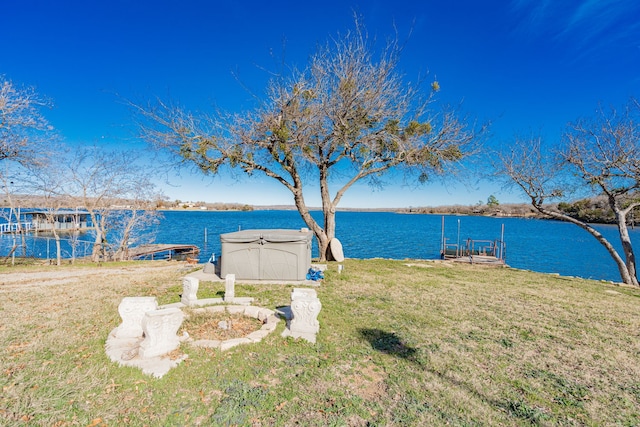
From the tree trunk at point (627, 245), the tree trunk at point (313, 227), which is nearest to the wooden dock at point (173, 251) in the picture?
the tree trunk at point (313, 227)

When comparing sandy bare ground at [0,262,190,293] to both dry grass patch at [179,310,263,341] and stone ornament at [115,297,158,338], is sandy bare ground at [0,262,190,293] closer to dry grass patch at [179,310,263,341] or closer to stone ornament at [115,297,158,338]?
dry grass patch at [179,310,263,341]

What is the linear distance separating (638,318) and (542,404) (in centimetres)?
543

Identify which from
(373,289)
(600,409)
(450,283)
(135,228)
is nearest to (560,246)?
(450,283)

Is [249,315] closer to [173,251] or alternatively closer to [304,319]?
[304,319]

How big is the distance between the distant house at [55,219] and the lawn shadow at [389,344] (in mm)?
17078

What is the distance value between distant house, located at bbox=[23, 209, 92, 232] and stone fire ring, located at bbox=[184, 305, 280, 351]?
14.1 meters

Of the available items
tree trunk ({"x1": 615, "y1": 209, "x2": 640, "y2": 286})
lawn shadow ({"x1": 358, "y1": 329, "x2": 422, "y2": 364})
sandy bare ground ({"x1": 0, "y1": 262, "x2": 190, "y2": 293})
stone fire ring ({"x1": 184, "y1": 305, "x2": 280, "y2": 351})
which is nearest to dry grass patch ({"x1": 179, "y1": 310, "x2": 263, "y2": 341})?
Answer: stone fire ring ({"x1": 184, "y1": 305, "x2": 280, "y2": 351})

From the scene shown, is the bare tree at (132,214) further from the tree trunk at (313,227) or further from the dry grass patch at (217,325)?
the dry grass patch at (217,325)

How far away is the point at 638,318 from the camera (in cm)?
645

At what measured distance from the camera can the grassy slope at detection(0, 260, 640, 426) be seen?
10.0ft

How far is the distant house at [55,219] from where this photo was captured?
17.7 metres

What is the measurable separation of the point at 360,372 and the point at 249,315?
9.45ft

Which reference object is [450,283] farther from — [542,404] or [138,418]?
[138,418]

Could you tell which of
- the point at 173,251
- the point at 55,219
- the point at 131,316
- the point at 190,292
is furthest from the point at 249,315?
the point at 173,251
